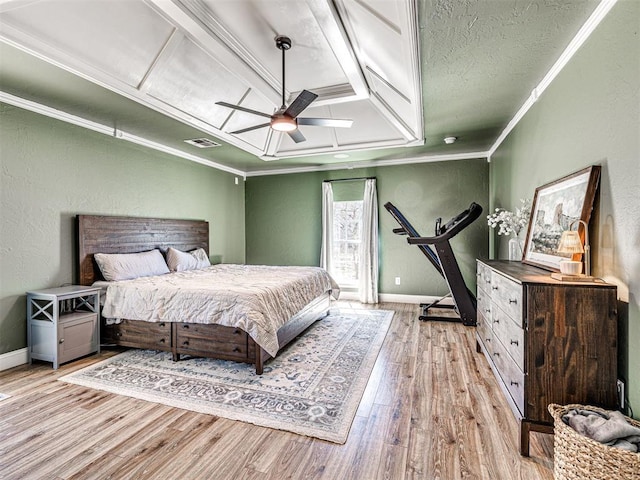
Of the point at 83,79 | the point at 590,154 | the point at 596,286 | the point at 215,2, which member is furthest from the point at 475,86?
the point at 83,79

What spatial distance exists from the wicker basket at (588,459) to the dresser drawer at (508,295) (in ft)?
1.85

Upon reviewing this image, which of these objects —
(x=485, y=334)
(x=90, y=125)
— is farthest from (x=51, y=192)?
(x=485, y=334)

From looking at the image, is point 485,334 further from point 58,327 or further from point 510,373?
point 58,327

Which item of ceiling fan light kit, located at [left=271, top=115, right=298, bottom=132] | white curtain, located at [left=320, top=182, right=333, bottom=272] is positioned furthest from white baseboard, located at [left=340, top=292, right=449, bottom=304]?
ceiling fan light kit, located at [left=271, top=115, right=298, bottom=132]

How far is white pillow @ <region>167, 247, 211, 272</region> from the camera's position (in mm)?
4616

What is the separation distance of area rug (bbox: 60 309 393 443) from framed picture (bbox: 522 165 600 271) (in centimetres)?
177

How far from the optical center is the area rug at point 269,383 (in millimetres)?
2279

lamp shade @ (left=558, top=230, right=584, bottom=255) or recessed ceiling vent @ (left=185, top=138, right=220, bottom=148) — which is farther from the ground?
recessed ceiling vent @ (left=185, top=138, right=220, bottom=148)

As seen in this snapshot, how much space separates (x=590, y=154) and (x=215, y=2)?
2.66 metres

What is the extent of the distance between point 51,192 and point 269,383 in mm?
3039

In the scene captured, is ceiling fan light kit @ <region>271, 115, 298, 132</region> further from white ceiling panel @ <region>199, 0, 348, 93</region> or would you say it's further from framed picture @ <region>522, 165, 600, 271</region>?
framed picture @ <region>522, 165, 600, 271</region>

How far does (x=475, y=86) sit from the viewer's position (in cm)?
297

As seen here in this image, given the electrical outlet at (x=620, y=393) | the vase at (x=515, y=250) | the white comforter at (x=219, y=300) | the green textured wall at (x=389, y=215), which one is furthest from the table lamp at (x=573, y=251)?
the green textured wall at (x=389, y=215)

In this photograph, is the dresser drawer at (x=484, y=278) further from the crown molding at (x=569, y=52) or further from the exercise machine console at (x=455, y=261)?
the crown molding at (x=569, y=52)
